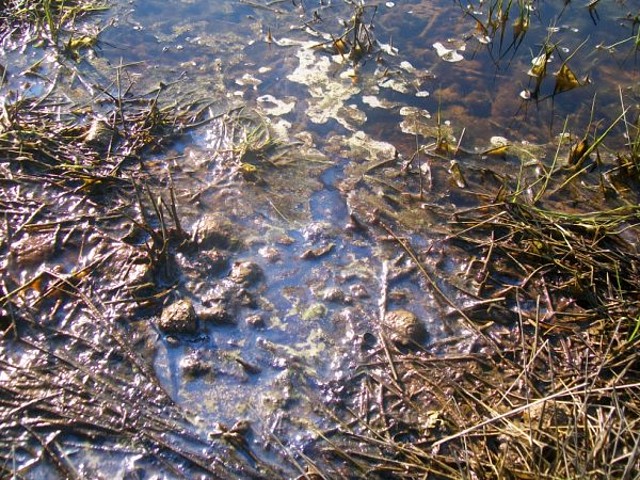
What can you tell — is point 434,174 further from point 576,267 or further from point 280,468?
point 280,468

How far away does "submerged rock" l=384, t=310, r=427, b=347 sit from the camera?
2.40 metres

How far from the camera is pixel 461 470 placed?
1.88 metres

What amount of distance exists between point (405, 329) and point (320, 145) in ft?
5.11

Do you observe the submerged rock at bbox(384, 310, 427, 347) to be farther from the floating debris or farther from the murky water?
the floating debris

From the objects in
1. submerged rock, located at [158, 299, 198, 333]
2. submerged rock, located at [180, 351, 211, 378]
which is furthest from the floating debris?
submerged rock, located at [180, 351, 211, 378]

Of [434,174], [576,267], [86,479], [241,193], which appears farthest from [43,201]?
[576,267]

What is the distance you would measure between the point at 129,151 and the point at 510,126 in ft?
8.56

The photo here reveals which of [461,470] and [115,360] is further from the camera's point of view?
[115,360]

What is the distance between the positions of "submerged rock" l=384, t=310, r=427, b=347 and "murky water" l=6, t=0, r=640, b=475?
6cm

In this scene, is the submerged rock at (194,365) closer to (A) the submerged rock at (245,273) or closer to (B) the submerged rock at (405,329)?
(A) the submerged rock at (245,273)

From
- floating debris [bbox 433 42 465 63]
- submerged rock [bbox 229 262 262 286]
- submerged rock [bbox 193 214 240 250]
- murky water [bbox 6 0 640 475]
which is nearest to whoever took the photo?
murky water [bbox 6 0 640 475]

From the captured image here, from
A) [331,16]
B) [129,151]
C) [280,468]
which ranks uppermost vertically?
[331,16]

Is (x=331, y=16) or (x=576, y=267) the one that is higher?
(x=331, y=16)

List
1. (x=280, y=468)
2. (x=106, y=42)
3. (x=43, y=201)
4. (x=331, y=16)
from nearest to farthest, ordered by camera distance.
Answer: (x=280, y=468)
(x=43, y=201)
(x=106, y=42)
(x=331, y=16)
